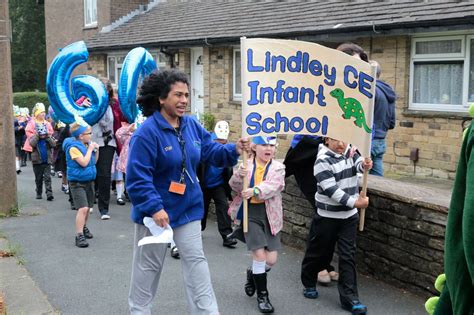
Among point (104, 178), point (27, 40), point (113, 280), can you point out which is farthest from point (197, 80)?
point (27, 40)

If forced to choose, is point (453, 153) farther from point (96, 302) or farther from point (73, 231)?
point (96, 302)

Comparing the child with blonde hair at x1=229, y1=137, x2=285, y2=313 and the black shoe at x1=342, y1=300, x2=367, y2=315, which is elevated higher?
the child with blonde hair at x1=229, y1=137, x2=285, y2=313

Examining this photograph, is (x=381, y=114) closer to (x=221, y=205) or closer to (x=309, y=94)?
(x=309, y=94)

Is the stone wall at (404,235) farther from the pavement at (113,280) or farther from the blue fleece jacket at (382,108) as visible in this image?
the blue fleece jacket at (382,108)

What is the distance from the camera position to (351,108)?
485cm

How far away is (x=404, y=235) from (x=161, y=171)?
2377mm

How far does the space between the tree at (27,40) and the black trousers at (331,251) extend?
138ft

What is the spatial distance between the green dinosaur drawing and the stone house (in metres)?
6.03

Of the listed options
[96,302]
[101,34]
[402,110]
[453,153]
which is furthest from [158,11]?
[96,302]

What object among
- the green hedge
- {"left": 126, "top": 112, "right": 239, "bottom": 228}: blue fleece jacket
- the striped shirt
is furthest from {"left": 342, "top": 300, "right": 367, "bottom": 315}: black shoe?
the green hedge

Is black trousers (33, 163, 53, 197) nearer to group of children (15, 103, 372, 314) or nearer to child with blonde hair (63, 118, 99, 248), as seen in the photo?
child with blonde hair (63, 118, 99, 248)

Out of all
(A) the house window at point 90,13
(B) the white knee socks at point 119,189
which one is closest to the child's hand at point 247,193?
(B) the white knee socks at point 119,189

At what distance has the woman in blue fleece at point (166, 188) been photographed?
4031 millimetres

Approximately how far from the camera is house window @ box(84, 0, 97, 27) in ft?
82.4
